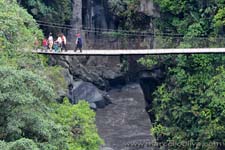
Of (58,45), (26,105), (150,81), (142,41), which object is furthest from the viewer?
(142,41)

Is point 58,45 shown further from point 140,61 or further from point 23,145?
point 23,145

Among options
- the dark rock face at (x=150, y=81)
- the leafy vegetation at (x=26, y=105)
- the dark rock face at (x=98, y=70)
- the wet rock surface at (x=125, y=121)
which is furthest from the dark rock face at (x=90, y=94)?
the leafy vegetation at (x=26, y=105)

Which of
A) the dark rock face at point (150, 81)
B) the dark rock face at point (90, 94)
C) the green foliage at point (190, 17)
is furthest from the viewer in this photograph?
the dark rock face at point (90, 94)

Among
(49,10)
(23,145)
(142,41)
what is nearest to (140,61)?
(142,41)

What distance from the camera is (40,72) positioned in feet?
56.1

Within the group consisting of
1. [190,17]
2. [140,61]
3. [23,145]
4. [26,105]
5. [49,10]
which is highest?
[49,10]

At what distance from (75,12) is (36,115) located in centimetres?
1308

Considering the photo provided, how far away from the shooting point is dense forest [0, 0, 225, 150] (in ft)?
48.4

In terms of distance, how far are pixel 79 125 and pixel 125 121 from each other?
26.3 ft

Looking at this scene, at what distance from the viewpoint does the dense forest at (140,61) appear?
14.7 m

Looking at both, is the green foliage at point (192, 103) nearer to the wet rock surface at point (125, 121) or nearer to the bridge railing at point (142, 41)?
the bridge railing at point (142, 41)

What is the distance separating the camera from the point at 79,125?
18281mm

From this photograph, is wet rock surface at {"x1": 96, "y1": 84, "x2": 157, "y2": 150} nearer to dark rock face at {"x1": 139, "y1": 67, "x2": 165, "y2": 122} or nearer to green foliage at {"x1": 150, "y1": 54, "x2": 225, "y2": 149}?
dark rock face at {"x1": 139, "y1": 67, "x2": 165, "y2": 122}

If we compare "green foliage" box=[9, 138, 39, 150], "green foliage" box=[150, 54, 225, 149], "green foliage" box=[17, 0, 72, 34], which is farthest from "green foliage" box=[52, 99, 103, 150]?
"green foliage" box=[17, 0, 72, 34]
